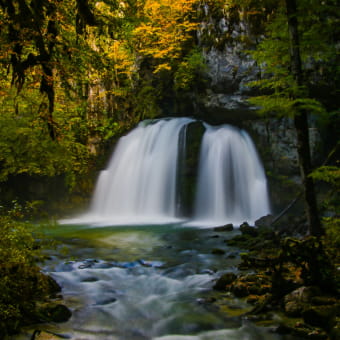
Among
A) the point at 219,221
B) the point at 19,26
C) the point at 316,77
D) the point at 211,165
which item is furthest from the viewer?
the point at 211,165

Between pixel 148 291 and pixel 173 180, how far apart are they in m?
10.9

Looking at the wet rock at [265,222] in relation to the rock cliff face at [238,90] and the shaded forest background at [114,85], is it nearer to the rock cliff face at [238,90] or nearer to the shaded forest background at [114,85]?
the shaded forest background at [114,85]

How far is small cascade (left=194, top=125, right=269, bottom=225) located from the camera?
15.2m

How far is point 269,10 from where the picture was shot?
49.7 ft

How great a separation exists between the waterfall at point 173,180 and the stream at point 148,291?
476cm

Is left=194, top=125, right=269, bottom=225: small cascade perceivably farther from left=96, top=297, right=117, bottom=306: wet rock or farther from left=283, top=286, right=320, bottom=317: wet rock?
left=283, top=286, right=320, bottom=317: wet rock

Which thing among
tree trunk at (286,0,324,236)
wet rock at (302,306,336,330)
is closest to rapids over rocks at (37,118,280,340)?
wet rock at (302,306,336,330)

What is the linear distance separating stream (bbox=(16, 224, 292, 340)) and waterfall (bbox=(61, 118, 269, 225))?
4.76m

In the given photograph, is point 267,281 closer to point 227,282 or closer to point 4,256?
point 227,282

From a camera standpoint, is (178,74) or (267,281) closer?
(267,281)

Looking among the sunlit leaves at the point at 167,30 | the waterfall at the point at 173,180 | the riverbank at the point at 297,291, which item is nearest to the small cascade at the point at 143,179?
the waterfall at the point at 173,180

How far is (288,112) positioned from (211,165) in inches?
405

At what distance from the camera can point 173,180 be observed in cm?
1675

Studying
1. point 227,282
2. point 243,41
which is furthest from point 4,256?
point 243,41
